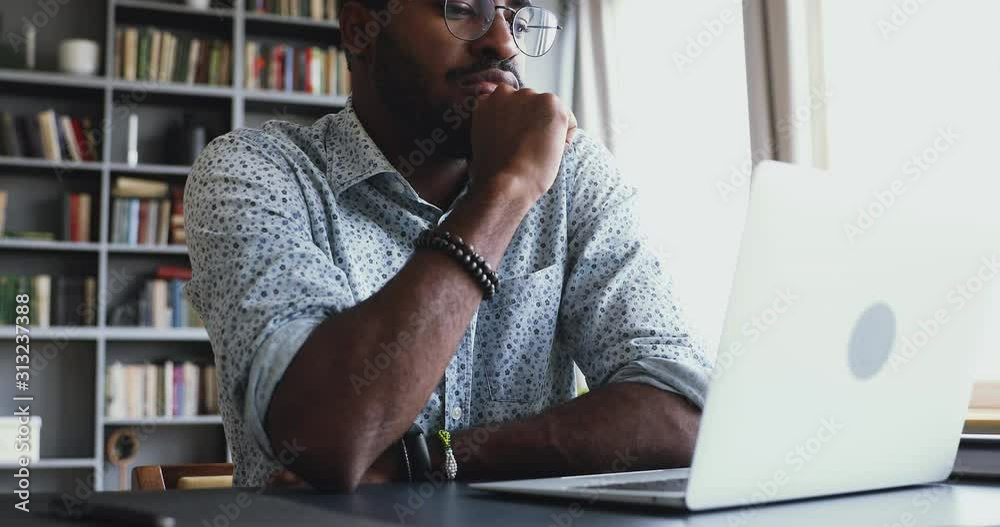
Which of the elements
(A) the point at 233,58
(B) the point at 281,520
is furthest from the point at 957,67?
(A) the point at 233,58

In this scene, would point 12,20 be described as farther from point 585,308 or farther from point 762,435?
point 762,435

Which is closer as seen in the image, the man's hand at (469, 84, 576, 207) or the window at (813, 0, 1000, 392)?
the man's hand at (469, 84, 576, 207)

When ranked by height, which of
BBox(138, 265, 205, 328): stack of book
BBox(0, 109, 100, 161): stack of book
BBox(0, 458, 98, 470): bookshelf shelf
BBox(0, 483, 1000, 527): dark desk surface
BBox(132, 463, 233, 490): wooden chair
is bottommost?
BBox(0, 458, 98, 470): bookshelf shelf

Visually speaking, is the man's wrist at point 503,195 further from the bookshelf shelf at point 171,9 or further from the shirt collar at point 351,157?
the bookshelf shelf at point 171,9

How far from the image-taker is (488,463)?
1046 millimetres

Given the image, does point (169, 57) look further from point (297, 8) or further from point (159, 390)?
point (159, 390)

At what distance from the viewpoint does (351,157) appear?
136cm

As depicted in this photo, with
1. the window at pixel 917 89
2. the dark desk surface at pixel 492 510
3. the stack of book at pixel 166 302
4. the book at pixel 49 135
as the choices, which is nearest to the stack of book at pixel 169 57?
the book at pixel 49 135

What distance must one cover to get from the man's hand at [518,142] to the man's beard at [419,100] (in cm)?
7

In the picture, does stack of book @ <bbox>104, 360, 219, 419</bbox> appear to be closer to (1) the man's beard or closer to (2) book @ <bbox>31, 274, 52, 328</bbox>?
(2) book @ <bbox>31, 274, 52, 328</bbox>

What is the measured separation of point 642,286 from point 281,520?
756mm

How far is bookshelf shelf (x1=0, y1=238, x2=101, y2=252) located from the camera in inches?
156

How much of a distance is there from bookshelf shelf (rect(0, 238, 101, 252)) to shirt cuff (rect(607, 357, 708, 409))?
3.37m

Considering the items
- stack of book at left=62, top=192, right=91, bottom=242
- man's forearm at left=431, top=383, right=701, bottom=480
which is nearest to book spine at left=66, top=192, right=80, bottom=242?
stack of book at left=62, top=192, right=91, bottom=242
